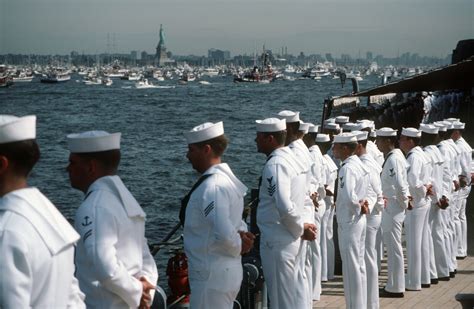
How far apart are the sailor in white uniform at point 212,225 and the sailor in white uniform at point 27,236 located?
1.89 meters

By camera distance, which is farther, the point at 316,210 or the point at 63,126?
the point at 63,126

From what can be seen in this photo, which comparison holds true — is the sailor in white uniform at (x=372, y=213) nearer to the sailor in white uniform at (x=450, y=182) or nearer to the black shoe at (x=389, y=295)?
the black shoe at (x=389, y=295)

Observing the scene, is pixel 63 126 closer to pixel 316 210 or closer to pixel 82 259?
pixel 316 210

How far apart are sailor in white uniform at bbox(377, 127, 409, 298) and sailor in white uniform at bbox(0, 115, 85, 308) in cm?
607

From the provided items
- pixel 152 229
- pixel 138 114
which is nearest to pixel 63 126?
pixel 138 114

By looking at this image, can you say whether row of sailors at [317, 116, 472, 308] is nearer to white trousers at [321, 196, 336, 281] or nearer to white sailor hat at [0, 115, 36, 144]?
white trousers at [321, 196, 336, 281]

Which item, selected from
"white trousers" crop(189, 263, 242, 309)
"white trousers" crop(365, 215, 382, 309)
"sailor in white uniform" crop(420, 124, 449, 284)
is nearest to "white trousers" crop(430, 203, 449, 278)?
"sailor in white uniform" crop(420, 124, 449, 284)

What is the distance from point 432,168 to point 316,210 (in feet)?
4.98

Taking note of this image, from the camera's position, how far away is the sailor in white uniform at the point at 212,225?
5.00 meters

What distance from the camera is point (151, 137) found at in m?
61.0

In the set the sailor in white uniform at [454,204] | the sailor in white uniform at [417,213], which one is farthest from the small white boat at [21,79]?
the sailor in white uniform at [417,213]

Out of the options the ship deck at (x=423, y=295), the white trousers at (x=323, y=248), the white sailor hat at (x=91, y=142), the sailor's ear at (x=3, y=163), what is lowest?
Result: the ship deck at (x=423, y=295)

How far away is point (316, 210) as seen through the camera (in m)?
9.17

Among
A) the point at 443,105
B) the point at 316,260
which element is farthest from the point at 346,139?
the point at 443,105
